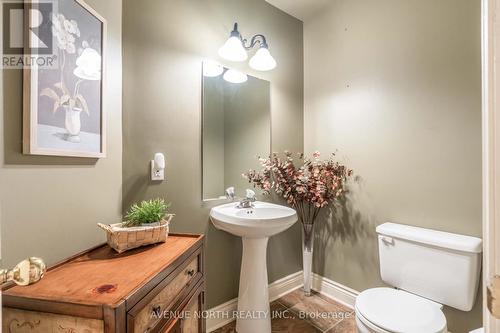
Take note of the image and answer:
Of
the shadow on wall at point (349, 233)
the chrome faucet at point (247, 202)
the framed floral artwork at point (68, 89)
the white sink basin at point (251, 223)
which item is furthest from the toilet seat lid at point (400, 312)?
the framed floral artwork at point (68, 89)

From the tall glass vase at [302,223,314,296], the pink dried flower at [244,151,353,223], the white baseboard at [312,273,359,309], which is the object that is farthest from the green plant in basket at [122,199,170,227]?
the white baseboard at [312,273,359,309]

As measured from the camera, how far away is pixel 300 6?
2115 millimetres

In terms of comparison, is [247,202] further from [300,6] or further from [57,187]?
[300,6]

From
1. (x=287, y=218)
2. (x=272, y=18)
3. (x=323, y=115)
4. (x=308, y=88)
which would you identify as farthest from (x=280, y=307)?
(x=272, y=18)

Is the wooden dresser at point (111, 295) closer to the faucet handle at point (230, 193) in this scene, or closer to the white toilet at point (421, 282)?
the faucet handle at point (230, 193)

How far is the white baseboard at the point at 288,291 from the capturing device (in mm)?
1709

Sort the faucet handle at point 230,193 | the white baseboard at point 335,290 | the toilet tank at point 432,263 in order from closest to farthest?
the toilet tank at point 432,263, the faucet handle at point 230,193, the white baseboard at point 335,290

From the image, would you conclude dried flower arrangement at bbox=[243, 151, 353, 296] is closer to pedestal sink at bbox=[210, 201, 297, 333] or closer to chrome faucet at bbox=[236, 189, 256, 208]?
chrome faucet at bbox=[236, 189, 256, 208]

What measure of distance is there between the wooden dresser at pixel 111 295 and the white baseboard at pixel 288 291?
0.72 meters

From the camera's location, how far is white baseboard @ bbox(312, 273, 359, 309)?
194 centimetres

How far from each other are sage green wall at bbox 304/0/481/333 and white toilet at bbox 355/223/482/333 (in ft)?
0.61

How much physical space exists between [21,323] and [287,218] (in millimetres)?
1189

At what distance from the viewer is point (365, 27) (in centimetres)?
186

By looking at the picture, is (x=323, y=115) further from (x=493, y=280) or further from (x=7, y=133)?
(x=7, y=133)
